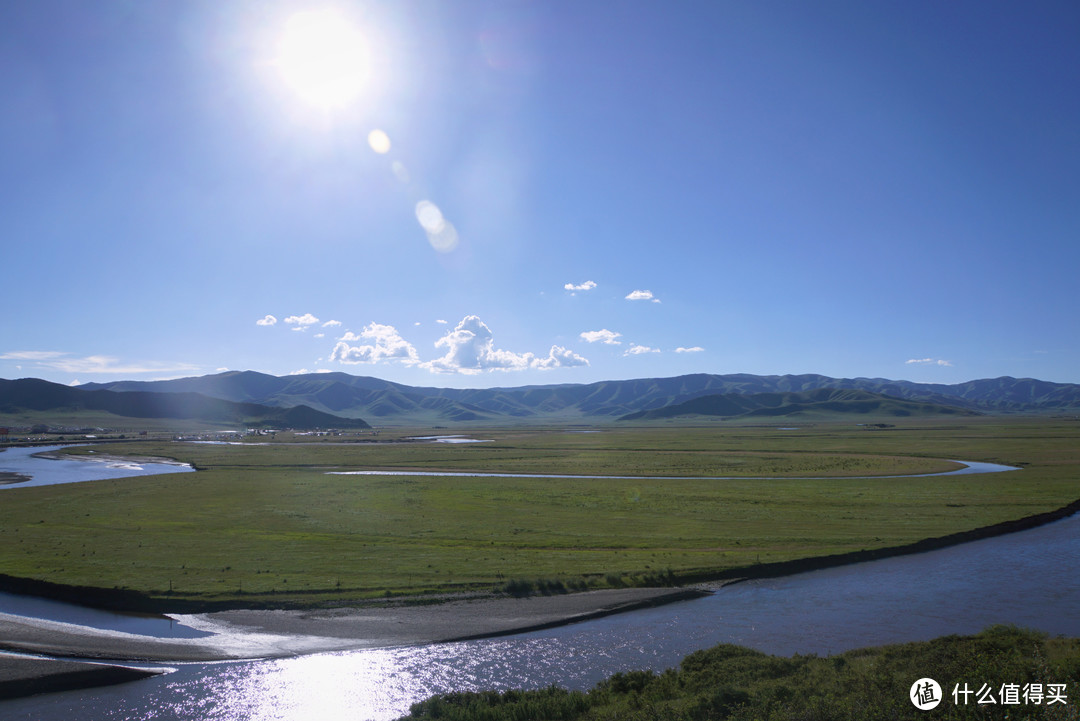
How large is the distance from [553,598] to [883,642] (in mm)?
14986

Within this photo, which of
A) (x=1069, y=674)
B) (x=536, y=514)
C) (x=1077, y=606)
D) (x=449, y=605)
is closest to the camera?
(x=1069, y=674)

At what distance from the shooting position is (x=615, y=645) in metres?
24.8

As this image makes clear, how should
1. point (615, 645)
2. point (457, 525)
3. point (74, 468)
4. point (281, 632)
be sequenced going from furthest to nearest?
point (74, 468), point (457, 525), point (281, 632), point (615, 645)

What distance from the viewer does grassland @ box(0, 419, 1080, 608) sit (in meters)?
33.1

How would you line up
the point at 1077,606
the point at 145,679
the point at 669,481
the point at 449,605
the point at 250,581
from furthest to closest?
the point at 669,481
the point at 250,581
the point at 449,605
the point at 1077,606
the point at 145,679

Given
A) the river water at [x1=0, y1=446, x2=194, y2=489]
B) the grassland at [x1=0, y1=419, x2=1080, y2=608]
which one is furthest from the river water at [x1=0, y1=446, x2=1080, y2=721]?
the river water at [x1=0, y1=446, x2=194, y2=489]

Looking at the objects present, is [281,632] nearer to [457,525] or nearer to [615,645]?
[615,645]

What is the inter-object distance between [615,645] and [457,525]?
24874mm

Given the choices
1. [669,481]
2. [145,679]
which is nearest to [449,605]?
[145,679]

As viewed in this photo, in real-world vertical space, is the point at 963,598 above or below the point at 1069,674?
below

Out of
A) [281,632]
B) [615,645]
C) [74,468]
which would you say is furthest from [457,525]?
[74,468]

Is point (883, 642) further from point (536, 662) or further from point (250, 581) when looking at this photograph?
point (250, 581)

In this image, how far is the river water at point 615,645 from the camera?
66.9 ft

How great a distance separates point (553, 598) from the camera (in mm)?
30578
